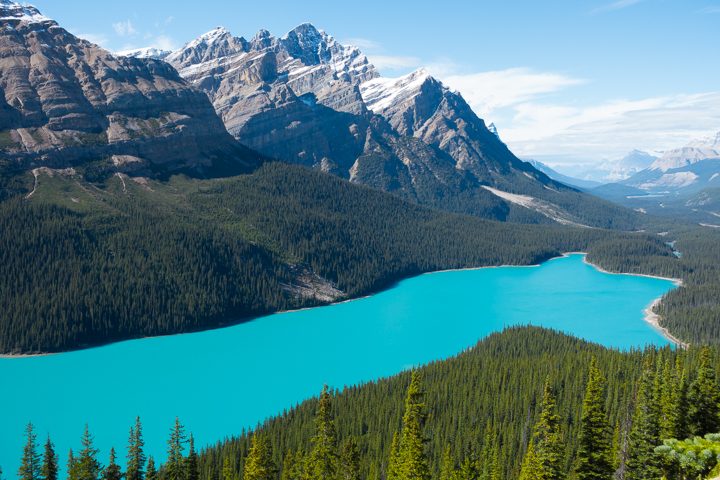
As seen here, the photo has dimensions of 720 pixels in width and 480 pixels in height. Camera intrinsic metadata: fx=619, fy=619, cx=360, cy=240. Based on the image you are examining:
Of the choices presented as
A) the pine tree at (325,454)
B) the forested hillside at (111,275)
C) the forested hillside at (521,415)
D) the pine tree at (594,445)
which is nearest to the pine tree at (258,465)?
the forested hillside at (521,415)

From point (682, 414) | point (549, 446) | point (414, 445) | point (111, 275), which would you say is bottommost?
point (682, 414)

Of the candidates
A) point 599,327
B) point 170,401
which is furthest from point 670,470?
point 599,327

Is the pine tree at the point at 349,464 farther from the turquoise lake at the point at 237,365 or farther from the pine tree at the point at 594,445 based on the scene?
the turquoise lake at the point at 237,365

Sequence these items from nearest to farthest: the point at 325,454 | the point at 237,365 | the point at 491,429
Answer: the point at 325,454 < the point at 491,429 < the point at 237,365

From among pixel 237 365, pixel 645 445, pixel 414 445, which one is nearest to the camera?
pixel 414 445

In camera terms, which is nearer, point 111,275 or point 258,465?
point 258,465

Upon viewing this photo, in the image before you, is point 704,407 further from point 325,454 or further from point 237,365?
point 237,365

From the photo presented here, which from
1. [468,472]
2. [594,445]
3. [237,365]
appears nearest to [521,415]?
[468,472]

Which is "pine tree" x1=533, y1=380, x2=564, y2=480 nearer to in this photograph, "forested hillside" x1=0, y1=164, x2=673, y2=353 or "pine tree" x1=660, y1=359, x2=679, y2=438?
"pine tree" x1=660, y1=359, x2=679, y2=438
